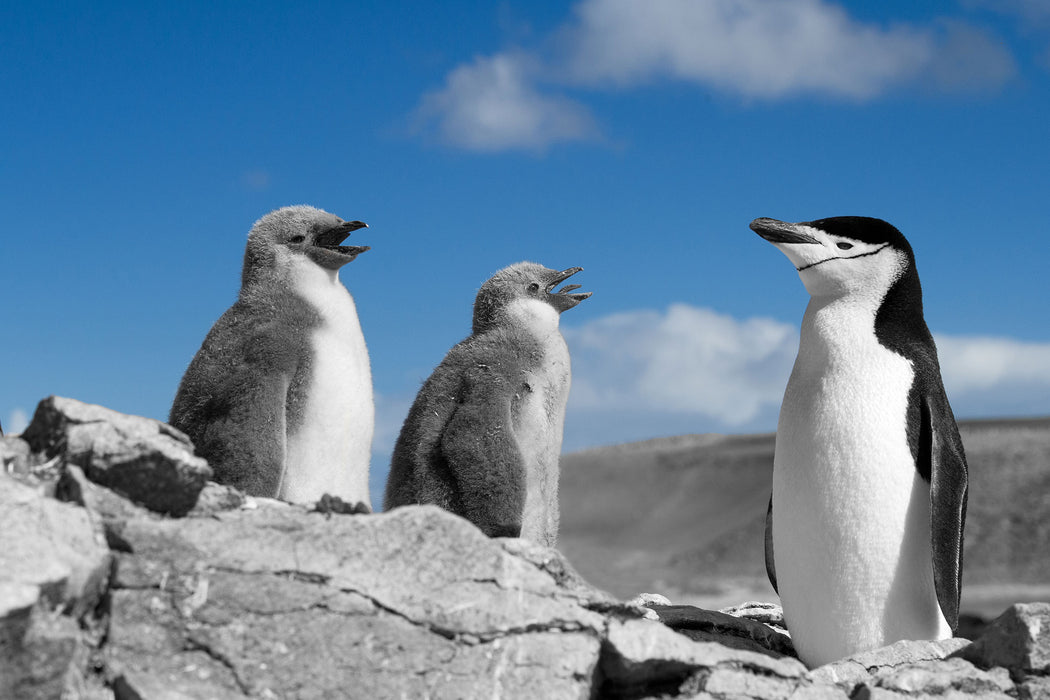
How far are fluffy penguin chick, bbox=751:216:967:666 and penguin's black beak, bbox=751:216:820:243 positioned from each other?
0.18ft

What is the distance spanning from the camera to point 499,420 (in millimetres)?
6984

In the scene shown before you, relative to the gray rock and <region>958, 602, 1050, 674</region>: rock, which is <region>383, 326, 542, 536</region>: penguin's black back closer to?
<region>958, 602, 1050, 674</region>: rock

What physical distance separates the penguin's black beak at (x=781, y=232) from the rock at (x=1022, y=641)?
2.28m

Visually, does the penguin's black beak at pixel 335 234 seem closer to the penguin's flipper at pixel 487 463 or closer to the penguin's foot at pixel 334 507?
the penguin's flipper at pixel 487 463

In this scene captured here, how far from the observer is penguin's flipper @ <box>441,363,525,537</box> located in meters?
6.79

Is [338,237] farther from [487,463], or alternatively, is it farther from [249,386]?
[487,463]

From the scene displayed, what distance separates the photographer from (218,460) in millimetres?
6172

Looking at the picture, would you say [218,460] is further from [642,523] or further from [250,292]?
[642,523]

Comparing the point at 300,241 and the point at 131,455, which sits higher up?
the point at 300,241

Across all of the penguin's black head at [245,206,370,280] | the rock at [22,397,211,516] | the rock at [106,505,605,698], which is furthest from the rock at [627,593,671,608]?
the rock at [22,397,211,516]

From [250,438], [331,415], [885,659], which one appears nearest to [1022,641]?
[885,659]

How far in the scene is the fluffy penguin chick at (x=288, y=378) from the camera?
621 cm

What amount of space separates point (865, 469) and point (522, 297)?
2.91m

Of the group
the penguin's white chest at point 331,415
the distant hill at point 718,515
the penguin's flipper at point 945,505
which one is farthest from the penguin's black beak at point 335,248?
the distant hill at point 718,515
